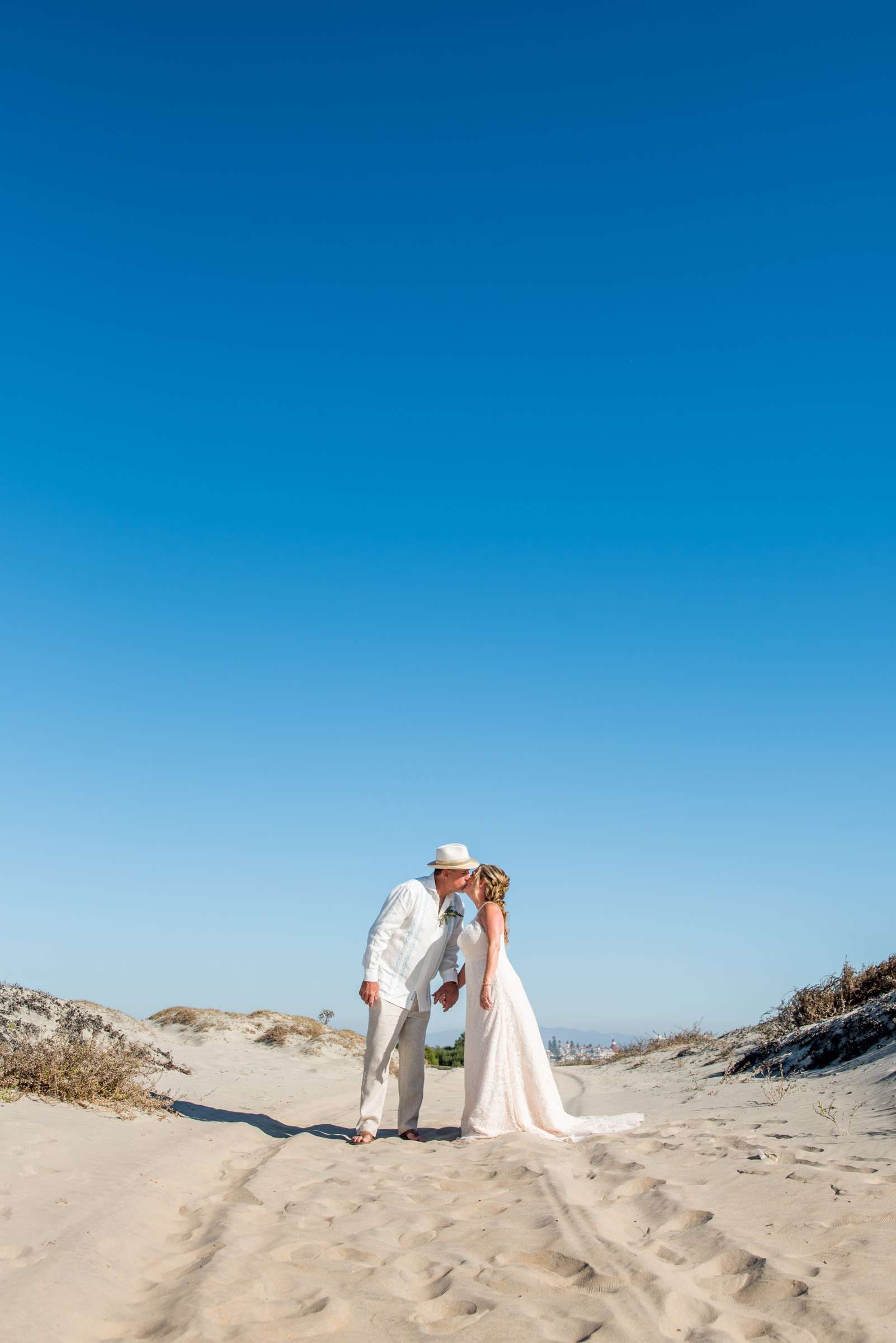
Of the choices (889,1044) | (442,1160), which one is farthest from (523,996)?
(889,1044)

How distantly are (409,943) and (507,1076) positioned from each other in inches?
49.0

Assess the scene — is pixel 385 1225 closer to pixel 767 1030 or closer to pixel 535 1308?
pixel 535 1308

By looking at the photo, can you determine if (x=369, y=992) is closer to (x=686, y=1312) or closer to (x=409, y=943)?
(x=409, y=943)

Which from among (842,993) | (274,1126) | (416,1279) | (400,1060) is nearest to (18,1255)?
(416,1279)

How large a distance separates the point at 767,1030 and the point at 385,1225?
1061cm

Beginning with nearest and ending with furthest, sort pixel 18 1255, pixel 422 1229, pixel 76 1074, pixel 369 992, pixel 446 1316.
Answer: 1. pixel 446 1316
2. pixel 18 1255
3. pixel 422 1229
4. pixel 369 992
5. pixel 76 1074

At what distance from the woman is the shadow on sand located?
511 millimetres

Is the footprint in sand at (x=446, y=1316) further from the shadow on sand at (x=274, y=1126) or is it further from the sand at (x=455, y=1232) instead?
the shadow on sand at (x=274, y=1126)

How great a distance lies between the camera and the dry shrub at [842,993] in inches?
441

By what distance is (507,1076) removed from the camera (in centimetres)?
703

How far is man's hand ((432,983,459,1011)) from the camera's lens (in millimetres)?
7648

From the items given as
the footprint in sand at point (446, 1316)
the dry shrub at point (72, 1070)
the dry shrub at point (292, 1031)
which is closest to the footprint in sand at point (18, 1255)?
the footprint in sand at point (446, 1316)

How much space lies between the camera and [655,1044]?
19.3m

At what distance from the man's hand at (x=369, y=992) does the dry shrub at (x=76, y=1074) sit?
2.26m
